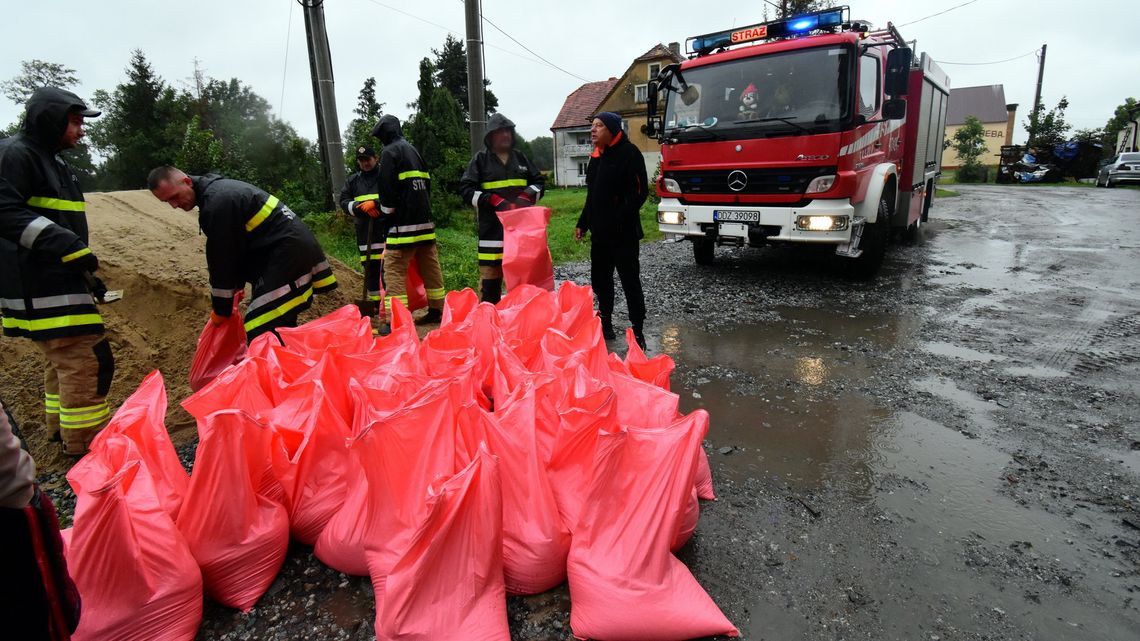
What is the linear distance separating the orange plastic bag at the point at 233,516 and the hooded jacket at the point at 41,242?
1.68 metres

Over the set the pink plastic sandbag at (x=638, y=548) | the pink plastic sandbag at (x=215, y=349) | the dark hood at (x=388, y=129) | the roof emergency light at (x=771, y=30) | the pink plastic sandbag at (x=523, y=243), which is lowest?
the pink plastic sandbag at (x=638, y=548)

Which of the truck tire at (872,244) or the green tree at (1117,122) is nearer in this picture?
the truck tire at (872,244)

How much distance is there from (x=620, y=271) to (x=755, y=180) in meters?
2.38

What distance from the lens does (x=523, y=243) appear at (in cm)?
451

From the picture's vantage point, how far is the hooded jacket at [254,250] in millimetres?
3164

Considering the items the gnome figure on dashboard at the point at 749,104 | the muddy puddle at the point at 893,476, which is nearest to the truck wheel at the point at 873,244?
the gnome figure on dashboard at the point at 749,104

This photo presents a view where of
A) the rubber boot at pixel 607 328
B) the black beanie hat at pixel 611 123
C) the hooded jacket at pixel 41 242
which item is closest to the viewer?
the hooded jacket at pixel 41 242

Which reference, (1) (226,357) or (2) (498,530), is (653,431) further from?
(1) (226,357)

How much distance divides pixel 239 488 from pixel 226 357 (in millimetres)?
1720

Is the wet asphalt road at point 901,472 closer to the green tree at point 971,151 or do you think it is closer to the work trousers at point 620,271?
the work trousers at point 620,271

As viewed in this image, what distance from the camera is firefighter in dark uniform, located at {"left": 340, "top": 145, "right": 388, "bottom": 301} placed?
5.47 meters

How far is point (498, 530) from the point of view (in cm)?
177

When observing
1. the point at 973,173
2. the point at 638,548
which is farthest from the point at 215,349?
the point at 973,173

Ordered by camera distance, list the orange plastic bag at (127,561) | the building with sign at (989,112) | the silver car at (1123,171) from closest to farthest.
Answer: the orange plastic bag at (127,561) < the silver car at (1123,171) < the building with sign at (989,112)
